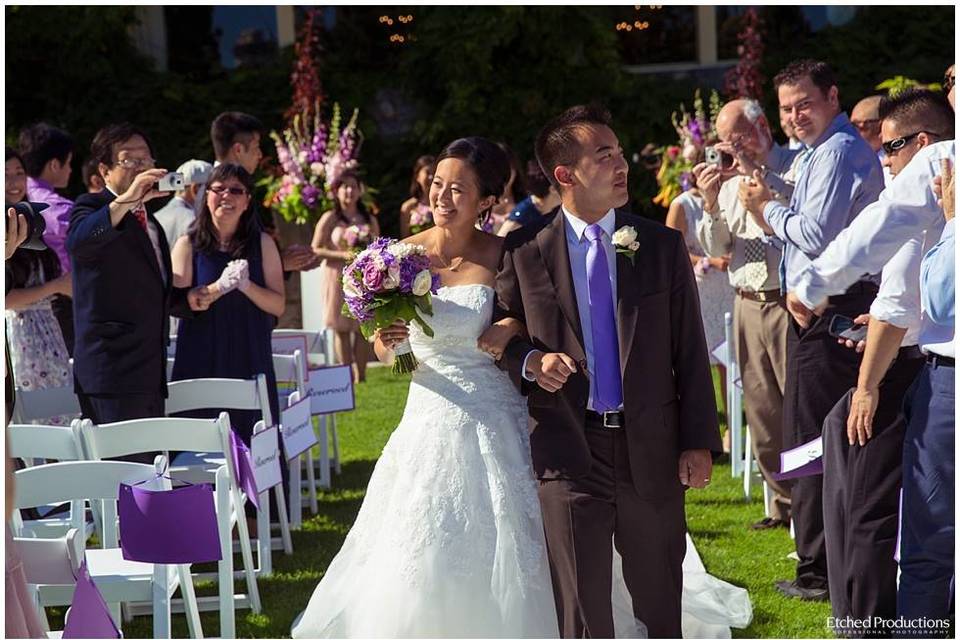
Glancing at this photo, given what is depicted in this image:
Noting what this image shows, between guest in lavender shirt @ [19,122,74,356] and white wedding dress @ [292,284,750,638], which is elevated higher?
guest in lavender shirt @ [19,122,74,356]

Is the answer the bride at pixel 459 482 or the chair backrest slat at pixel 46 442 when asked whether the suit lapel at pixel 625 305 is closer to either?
the bride at pixel 459 482

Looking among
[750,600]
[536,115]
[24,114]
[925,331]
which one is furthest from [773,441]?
[24,114]

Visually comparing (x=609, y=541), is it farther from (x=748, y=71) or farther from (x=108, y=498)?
(x=748, y=71)

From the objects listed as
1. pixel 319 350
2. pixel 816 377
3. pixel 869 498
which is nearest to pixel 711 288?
pixel 319 350

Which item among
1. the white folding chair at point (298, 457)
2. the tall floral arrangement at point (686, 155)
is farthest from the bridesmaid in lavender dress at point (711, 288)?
the white folding chair at point (298, 457)

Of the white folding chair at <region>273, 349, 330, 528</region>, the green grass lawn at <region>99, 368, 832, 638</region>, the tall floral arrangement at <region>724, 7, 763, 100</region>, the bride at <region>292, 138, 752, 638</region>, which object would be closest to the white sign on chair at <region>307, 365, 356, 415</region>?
the white folding chair at <region>273, 349, 330, 528</region>

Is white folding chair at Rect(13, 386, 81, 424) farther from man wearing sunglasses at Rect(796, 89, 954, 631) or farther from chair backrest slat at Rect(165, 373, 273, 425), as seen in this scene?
man wearing sunglasses at Rect(796, 89, 954, 631)

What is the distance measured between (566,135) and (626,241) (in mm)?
438

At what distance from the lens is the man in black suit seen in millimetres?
5855

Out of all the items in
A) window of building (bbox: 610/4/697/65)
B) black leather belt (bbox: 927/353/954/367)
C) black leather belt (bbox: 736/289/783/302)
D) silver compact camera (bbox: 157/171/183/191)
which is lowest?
black leather belt (bbox: 927/353/954/367)

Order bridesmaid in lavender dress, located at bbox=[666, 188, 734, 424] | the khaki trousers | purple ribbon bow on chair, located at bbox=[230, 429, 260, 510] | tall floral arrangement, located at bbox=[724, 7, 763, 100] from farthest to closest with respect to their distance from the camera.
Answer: tall floral arrangement, located at bbox=[724, 7, 763, 100]
bridesmaid in lavender dress, located at bbox=[666, 188, 734, 424]
the khaki trousers
purple ribbon bow on chair, located at bbox=[230, 429, 260, 510]

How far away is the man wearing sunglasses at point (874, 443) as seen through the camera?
166 inches

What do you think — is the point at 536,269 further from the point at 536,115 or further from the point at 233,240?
the point at 536,115

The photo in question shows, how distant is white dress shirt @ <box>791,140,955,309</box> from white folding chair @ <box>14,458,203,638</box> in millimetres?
2332
